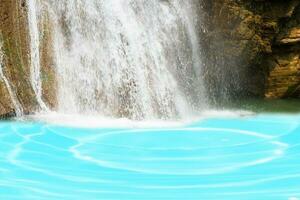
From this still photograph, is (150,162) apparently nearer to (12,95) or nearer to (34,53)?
(12,95)

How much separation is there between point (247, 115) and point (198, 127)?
5.69 ft

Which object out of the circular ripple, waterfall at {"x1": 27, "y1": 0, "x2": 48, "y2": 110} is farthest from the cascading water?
the circular ripple

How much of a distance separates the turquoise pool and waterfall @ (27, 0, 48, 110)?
1.17 meters

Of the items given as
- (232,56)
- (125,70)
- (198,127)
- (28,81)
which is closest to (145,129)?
(198,127)

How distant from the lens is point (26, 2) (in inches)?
438

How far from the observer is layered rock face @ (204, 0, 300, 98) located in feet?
44.0

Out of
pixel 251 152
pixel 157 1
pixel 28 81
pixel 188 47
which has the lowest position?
pixel 251 152

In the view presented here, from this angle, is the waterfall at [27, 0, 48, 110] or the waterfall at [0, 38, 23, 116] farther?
the waterfall at [27, 0, 48, 110]

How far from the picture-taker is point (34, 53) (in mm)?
11203

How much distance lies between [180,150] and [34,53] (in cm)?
401

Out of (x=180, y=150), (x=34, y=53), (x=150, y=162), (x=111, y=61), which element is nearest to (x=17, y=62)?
(x=34, y=53)

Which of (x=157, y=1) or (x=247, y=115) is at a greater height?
(x=157, y=1)

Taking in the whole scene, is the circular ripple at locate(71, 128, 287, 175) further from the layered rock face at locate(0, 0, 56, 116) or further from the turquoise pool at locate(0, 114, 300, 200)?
the layered rock face at locate(0, 0, 56, 116)

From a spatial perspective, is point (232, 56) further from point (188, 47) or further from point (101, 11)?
point (101, 11)
